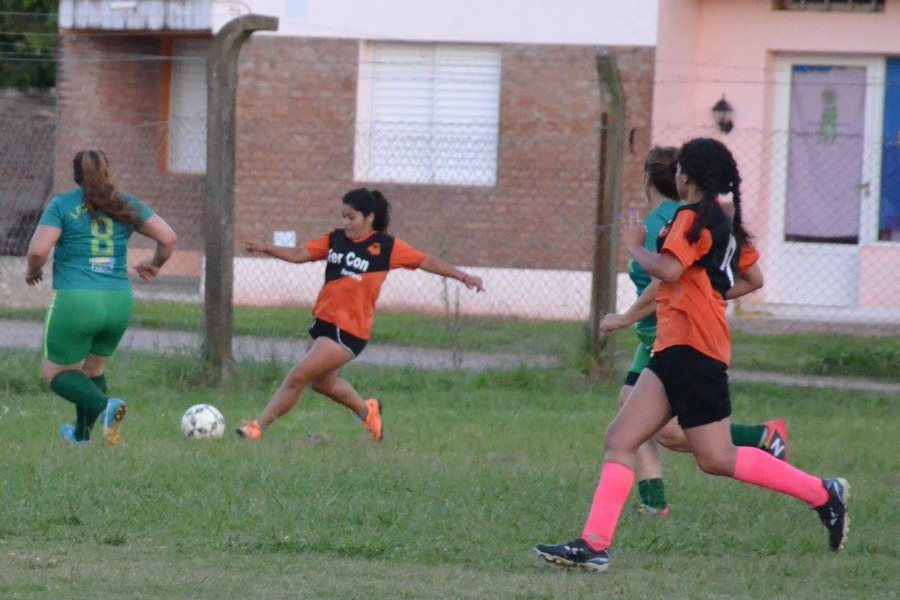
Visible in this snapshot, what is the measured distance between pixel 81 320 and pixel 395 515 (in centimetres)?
245

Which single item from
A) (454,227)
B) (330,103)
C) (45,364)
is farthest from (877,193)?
(45,364)

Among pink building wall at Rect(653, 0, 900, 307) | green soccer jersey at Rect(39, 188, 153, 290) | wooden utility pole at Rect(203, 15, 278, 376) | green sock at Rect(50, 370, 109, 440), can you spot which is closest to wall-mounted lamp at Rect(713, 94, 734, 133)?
pink building wall at Rect(653, 0, 900, 307)

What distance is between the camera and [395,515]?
21.3 feet

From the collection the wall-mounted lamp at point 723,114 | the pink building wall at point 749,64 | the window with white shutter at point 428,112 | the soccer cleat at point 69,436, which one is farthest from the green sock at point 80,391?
the wall-mounted lamp at point 723,114

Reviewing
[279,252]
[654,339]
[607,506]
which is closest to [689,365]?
[607,506]

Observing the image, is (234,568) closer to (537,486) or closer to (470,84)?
(537,486)

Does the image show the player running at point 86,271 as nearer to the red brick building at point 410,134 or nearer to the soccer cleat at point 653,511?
the soccer cleat at point 653,511

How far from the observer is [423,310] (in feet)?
52.0

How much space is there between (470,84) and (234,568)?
39.6 ft

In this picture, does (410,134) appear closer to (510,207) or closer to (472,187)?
(472,187)

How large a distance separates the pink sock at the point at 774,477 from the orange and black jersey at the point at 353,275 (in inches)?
131

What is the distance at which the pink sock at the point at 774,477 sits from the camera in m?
5.89

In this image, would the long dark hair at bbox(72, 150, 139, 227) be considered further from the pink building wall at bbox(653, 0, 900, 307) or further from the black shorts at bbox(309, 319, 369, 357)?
the pink building wall at bbox(653, 0, 900, 307)

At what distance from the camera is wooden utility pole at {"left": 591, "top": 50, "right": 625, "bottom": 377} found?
37.3 ft
